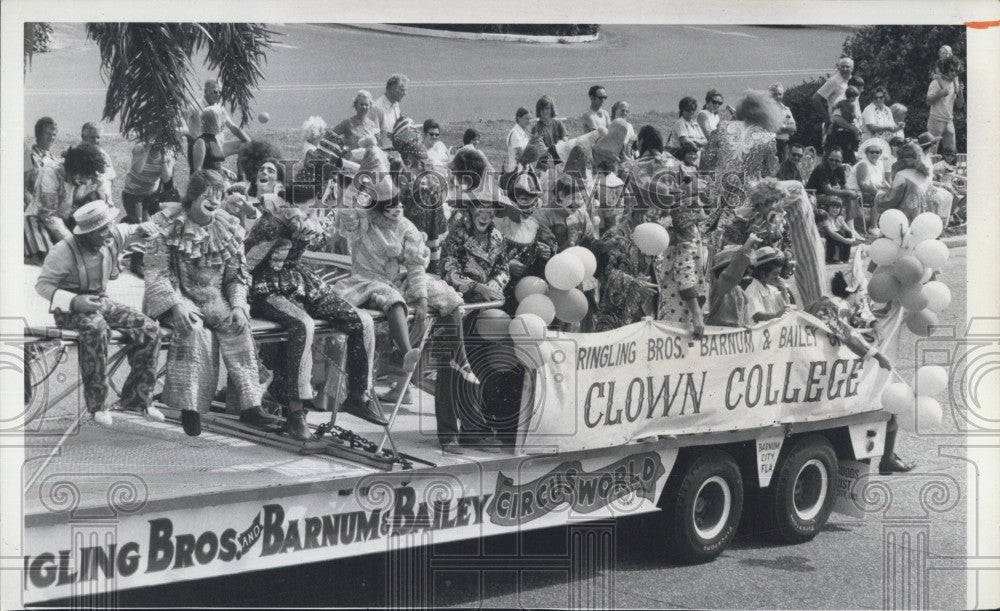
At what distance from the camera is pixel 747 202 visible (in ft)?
29.7

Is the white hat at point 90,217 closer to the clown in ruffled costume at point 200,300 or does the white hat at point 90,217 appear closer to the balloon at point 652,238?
the clown in ruffled costume at point 200,300

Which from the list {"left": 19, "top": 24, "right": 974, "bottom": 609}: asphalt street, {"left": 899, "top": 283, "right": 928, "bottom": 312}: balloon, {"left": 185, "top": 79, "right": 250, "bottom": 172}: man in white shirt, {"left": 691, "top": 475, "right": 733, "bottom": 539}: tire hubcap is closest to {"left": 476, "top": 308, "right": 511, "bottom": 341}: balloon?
{"left": 19, "top": 24, "right": 974, "bottom": 609}: asphalt street

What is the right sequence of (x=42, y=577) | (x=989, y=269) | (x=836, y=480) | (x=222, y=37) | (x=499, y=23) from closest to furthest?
(x=42, y=577), (x=222, y=37), (x=499, y=23), (x=989, y=269), (x=836, y=480)

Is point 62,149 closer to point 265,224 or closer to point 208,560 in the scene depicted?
point 265,224

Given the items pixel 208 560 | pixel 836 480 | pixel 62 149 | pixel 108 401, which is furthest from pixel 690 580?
pixel 62 149

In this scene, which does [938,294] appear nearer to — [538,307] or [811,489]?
[811,489]

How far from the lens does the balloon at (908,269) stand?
9.15m

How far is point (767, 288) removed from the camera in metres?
9.38

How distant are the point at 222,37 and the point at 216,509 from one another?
2.30m

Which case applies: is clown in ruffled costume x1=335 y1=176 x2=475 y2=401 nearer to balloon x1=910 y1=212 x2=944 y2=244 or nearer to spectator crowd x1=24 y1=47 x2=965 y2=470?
spectator crowd x1=24 y1=47 x2=965 y2=470

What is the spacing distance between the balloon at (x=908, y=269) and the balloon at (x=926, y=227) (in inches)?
4.9

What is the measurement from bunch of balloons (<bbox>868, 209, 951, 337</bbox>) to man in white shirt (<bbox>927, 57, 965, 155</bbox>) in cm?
48

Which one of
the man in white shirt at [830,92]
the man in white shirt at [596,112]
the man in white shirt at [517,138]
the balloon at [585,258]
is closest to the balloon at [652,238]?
the balloon at [585,258]

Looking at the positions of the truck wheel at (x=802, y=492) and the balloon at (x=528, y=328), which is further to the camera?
the truck wheel at (x=802, y=492)
